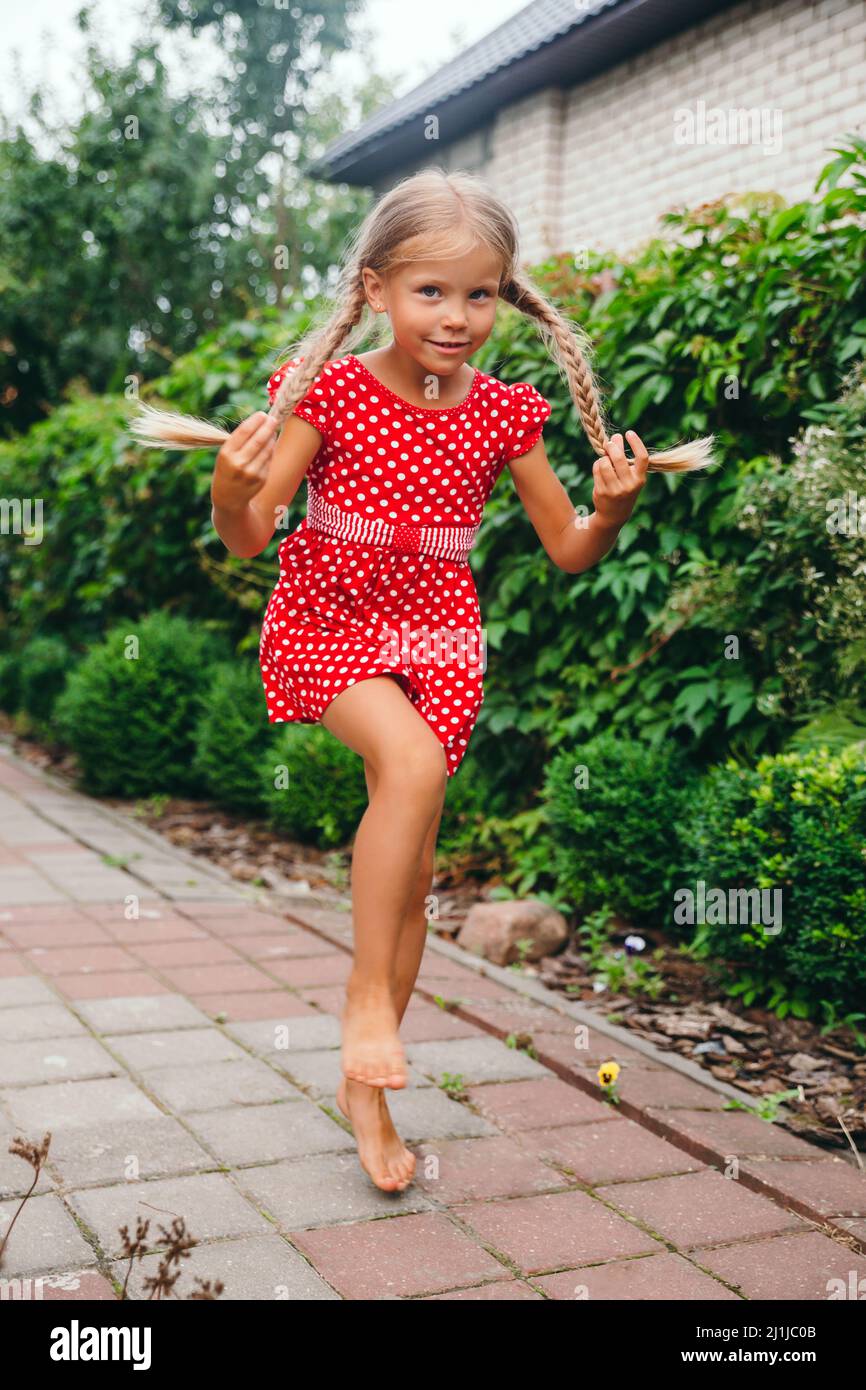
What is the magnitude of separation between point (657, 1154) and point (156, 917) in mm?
2189

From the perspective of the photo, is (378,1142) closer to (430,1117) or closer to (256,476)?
(430,1117)

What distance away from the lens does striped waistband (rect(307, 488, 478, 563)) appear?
92.7 inches

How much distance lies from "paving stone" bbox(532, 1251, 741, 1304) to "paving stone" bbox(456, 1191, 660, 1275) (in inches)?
1.4

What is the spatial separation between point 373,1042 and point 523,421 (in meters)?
1.22

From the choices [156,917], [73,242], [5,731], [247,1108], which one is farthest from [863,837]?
[73,242]

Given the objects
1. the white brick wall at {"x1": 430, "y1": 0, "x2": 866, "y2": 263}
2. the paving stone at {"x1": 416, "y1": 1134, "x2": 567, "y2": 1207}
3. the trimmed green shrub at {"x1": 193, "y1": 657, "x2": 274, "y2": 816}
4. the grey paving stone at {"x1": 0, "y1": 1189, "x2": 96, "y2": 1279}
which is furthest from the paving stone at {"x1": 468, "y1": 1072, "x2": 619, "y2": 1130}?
the white brick wall at {"x1": 430, "y1": 0, "x2": 866, "y2": 263}

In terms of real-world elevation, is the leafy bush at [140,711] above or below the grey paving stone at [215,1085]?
above

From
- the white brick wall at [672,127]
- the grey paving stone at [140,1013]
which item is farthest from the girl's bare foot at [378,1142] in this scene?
the white brick wall at [672,127]

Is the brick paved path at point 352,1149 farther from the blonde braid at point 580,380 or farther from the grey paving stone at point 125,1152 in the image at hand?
the blonde braid at point 580,380

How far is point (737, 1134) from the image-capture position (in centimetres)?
280

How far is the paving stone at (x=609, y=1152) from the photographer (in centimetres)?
254

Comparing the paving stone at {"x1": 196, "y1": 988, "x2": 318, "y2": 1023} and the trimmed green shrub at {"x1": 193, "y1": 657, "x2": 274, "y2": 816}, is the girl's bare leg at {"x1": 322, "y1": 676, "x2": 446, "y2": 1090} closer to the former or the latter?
the paving stone at {"x1": 196, "y1": 988, "x2": 318, "y2": 1023}

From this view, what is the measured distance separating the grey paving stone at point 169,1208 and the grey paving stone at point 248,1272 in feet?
0.16

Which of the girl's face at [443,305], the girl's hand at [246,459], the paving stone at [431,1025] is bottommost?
the paving stone at [431,1025]
